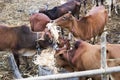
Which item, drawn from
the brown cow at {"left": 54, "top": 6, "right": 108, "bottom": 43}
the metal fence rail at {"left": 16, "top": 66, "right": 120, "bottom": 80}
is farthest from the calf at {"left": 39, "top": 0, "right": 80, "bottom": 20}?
the metal fence rail at {"left": 16, "top": 66, "right": 120, "bottom": 80}

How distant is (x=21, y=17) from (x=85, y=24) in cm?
401

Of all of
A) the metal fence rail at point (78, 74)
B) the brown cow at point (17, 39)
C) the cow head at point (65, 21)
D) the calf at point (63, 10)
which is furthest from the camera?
the calf at point (63, 10)

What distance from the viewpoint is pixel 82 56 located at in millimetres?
6133

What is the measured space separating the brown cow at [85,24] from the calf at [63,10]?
1.09 m

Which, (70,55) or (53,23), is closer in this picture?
(70,55)

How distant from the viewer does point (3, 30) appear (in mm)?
7625

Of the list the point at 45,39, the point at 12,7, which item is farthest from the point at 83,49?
the point at 12,7

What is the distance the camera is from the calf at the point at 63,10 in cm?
927

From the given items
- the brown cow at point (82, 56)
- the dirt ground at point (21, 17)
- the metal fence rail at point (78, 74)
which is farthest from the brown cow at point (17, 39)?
the metal fence rail at point (78, 74)

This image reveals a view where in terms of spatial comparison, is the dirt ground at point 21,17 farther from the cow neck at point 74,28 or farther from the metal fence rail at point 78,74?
the metal fence rail at point 78,74

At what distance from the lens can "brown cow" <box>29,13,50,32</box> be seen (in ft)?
28.0

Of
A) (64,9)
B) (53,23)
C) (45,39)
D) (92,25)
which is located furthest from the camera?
(64,9)

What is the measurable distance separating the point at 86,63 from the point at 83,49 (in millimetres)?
292

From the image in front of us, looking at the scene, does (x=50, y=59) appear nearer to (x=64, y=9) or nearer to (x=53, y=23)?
(x=53, y=23)
